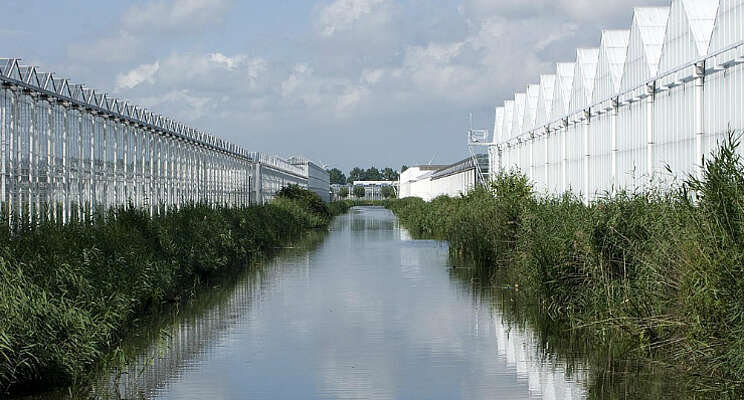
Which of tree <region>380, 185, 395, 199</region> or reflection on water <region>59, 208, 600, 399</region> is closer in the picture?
reflection on water <region>59, 208, 600, 399</region>

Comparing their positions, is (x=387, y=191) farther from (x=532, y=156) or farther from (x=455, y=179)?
(x=532, y=156)

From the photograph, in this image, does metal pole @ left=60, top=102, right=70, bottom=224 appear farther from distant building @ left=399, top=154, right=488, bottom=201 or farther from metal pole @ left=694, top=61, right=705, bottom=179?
distant building @ left=399, top=154, right=488, bottom=201

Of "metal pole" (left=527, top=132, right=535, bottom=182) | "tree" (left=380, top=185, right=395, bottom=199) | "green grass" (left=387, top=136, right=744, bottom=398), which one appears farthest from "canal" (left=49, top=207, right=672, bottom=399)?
"tree" (left=380, top=185, right=395, bottom=199)

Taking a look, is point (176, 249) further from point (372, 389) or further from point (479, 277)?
A: point (372, 389)

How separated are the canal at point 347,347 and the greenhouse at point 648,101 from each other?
371 cm

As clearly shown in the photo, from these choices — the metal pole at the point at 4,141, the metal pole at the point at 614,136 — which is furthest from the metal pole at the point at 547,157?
the metal pole at the point at 4,141

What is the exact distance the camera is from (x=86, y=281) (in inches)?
472

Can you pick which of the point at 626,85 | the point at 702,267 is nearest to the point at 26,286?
the point at 702,267

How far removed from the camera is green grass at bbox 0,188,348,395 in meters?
9.75

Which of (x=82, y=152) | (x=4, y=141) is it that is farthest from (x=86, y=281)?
(x=82, y=152)

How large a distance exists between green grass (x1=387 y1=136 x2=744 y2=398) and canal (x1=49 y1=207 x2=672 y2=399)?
83cm

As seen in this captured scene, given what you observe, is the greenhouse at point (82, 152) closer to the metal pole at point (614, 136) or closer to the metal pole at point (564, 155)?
the metal pole at point (614, 136)

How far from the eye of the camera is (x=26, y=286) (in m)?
10.3

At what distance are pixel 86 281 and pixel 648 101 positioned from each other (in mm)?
15284
